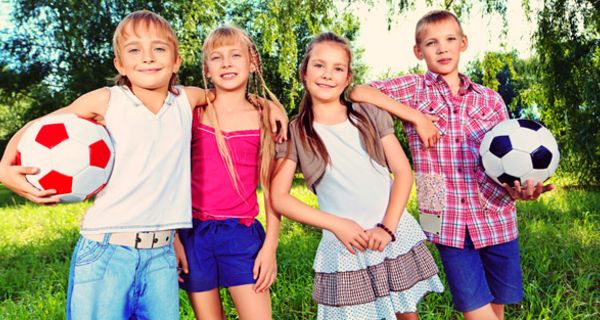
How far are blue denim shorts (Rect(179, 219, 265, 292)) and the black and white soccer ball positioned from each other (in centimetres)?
106

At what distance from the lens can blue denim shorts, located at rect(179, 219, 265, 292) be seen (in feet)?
6.93

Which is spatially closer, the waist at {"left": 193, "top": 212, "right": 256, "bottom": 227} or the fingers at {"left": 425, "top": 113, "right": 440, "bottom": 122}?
the waist at {"left": 193, "top": 212, "right": 256, "bottom": 227}

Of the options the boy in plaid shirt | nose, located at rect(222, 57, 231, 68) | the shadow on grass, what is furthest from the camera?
the shadow on grass

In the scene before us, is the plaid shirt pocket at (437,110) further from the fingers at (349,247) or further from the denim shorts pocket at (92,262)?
the denim shorts pocket at (92,262)

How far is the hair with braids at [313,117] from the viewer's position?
213 cm

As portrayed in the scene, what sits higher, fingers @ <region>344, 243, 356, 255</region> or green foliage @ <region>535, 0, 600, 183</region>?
green foliage @ <region>535, 0, 600, 183</region>

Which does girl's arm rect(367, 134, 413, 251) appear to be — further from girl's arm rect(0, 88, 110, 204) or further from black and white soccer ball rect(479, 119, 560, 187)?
girl's arm rect(0, 88, 110, 204)

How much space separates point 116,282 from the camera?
1.84m

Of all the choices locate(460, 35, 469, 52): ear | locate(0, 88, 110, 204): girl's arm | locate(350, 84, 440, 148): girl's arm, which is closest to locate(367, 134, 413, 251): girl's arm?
locate(350, 84, 440, 148): girl's arm

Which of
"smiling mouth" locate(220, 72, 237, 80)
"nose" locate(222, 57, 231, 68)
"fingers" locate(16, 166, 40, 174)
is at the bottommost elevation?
"fingers" locate(16, 166, 40, 174)

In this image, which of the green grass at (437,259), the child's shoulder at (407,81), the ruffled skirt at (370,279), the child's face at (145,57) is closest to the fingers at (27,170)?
the child's face at (145,57)

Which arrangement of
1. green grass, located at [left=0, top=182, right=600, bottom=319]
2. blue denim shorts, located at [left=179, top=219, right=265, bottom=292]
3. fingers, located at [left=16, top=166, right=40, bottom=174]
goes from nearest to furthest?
fingers, located at [left=16, top=166, right=40, bottom=174] < blue denim shorts, located at [left=179, top=219, right=265, bottom=292] < green grass, located at [left=0, top=182, right=600, bottom=319]

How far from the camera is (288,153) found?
2160 mm

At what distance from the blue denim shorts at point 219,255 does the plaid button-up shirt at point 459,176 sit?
2.83 ft
